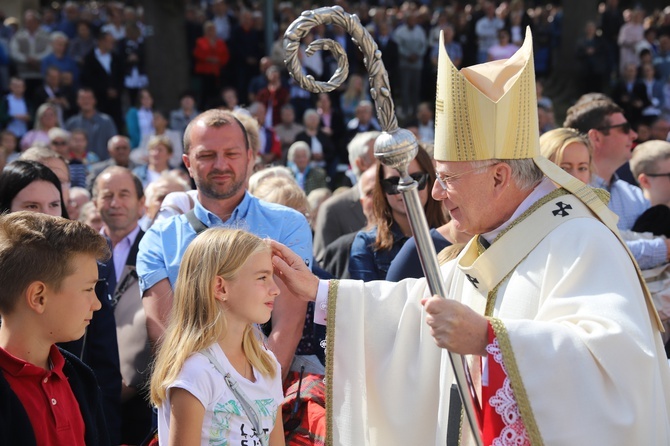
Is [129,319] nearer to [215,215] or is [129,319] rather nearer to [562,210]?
[215,215]

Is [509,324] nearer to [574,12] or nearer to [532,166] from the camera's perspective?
[532,166]

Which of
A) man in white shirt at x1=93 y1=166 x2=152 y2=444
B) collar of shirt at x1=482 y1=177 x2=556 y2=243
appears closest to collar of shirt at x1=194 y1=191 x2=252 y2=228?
man in white shirt at x1=93 y1=166 x2=152 y2=444

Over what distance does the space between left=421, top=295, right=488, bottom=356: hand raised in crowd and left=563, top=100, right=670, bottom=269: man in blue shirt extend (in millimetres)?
3614

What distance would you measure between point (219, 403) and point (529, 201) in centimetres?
133

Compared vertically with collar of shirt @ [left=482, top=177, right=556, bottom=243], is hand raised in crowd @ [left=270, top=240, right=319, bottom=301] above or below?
below

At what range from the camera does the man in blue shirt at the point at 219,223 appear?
4.23m

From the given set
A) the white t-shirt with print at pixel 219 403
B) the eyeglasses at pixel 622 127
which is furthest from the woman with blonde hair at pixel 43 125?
the white t-shirt with print at pixel 219 403

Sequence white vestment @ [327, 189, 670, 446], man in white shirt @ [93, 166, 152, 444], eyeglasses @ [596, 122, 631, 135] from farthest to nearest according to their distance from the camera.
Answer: eyeglasses @ [596, 122, 631, 135] < man in white shirt @ [93, 166, 152, 444] < white vestment @ [327, 189, 670, 446]

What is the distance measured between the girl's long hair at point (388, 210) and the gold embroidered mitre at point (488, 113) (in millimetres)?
1910

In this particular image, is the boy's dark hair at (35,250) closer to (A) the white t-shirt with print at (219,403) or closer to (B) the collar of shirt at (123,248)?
(A) the white t-shirt with print at (219,403)

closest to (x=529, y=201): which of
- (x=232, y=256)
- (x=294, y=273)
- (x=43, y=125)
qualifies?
(x=294, y=273)

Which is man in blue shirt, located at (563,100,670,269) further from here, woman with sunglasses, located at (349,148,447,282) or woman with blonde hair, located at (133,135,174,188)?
woman with blonde hair, located at (133,135,174,188)

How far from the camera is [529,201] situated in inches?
137

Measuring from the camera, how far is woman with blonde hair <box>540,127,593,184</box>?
5.64 m
